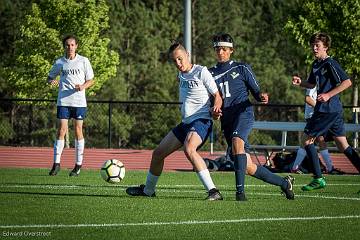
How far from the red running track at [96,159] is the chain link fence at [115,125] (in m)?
9.63

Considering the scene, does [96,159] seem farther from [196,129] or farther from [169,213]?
[169,213]

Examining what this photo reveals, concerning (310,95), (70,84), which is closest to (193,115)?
(70,84)

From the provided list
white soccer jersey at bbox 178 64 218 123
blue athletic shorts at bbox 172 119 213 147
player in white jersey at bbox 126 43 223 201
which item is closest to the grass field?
player in white jersey at bbox 126 43 223 201

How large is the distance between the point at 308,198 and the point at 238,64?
1911 millimetres

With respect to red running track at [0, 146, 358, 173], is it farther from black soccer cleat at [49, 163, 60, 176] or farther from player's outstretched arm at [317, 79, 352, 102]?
player's outstretched arm at [317, 79, 352, 102]

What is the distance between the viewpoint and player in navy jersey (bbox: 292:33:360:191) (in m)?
15.0

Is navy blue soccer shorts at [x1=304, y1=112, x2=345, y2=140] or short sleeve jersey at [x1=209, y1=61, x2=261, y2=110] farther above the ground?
short sleeve jersey at [x1=209, y1=61, x2=261, y2=110]

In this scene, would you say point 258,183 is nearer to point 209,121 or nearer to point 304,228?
point 209,121

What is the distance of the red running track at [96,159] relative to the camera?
80.3 feet

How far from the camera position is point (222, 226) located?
10.3 metres

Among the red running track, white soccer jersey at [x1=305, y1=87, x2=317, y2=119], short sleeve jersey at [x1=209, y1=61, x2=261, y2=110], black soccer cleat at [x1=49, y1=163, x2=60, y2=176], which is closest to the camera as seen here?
short sleeve jersey at [x1=209, y1=61, x2=261, y2=110]

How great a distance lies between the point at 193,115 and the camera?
1322 cm

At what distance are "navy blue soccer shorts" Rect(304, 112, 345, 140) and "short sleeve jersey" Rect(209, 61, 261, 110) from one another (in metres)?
2.09

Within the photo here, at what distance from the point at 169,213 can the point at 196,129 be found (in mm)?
1842
